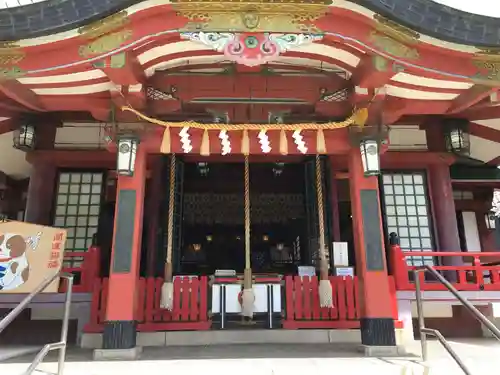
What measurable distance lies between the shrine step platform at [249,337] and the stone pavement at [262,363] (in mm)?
341

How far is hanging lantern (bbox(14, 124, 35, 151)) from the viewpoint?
8.05 metres

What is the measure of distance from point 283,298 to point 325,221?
7.07 ft

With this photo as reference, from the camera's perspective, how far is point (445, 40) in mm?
5355

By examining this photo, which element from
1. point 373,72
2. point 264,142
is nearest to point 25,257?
point 264,142

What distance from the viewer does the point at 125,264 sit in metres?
5.90

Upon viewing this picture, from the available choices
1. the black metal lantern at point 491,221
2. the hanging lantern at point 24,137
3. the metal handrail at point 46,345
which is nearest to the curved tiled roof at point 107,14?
the metal handrail at point 46,345

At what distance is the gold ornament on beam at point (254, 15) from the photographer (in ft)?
17.0

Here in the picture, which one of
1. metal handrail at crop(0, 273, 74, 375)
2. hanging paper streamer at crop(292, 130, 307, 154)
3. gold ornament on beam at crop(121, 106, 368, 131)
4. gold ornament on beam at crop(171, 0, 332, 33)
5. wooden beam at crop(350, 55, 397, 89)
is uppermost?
gold ornament on beam at crop(171, 0, 332, 33)

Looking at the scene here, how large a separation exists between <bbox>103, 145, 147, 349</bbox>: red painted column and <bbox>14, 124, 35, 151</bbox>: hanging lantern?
3185mm

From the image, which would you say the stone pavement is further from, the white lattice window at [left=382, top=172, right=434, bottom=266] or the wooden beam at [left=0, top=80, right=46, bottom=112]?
the wooden beam at [left=0, top=80, right=46, bottom=112]

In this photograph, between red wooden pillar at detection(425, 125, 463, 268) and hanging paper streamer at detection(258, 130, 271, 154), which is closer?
hanging paper streamer at detection(258, 130, 271, 154)

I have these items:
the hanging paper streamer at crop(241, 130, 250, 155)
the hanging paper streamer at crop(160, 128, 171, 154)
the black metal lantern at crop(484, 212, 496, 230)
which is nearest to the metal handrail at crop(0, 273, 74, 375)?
the hanging paper streamer at crop(160, 128, 171, 154)

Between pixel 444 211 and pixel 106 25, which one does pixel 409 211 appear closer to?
pixel 444 211

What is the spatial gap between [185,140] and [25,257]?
295cm
